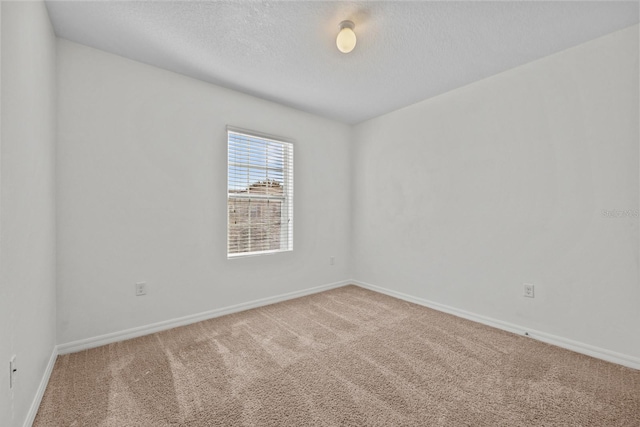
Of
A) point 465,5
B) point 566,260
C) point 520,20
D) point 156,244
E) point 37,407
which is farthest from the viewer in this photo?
point 156,244

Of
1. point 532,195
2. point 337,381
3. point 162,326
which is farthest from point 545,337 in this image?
point 162,326

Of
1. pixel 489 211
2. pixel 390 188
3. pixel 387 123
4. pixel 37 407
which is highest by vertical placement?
pixel 387 123

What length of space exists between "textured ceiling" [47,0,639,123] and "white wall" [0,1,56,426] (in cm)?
55

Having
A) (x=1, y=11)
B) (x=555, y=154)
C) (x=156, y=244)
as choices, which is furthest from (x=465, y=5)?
(x=156, y=244)

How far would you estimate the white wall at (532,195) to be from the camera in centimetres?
204

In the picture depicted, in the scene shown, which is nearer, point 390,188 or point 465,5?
point 465,5

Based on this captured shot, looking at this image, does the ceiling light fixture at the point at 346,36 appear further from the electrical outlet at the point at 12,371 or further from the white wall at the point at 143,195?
the electrical outlet at the point at 12,371

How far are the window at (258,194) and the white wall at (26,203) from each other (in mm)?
1437

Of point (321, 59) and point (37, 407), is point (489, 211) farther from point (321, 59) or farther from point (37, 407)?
point (37, 407)

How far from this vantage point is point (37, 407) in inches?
60.6

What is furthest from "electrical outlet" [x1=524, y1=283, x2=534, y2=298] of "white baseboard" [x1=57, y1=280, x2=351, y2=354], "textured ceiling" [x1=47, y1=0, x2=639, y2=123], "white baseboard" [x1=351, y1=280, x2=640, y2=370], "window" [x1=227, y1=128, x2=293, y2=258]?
"window" [x1=227, y1=128, x2=293, y2=258]

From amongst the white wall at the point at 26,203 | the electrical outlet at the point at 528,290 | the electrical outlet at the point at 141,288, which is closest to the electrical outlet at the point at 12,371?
the white wall at the point at 26,203

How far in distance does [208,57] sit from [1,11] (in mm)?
1368

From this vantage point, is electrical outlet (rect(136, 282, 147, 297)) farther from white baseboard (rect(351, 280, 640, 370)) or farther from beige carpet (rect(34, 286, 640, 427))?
white baseboard (rect(351, 280, 640, 370))
